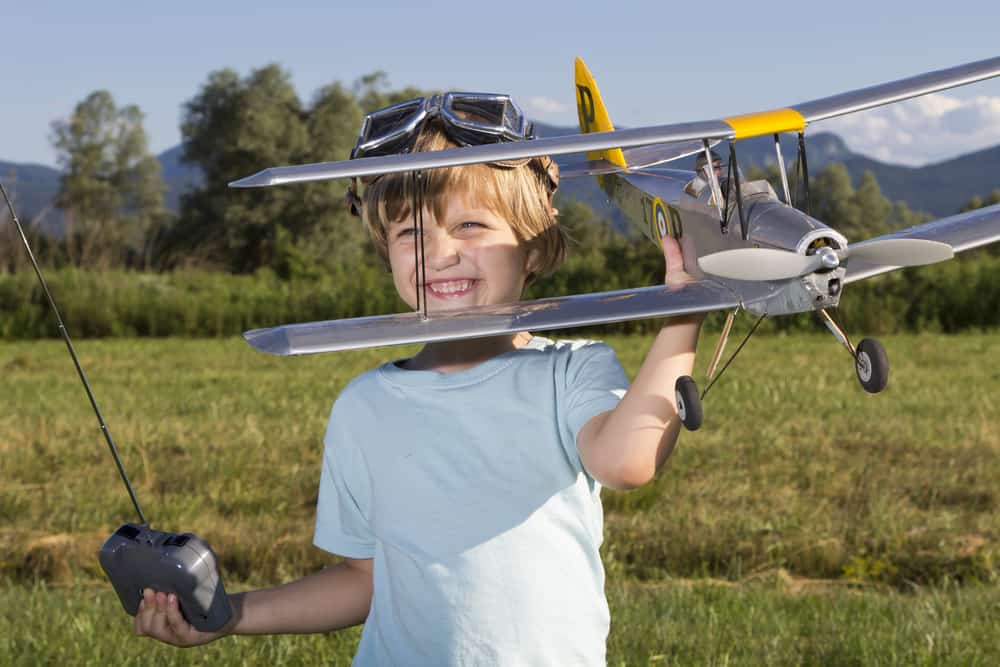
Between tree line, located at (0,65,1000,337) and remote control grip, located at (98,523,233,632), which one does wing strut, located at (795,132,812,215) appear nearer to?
remote control grip, located at (98,523,233,632)

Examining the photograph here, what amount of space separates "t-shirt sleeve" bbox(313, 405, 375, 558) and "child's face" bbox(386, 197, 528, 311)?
17.8 inches

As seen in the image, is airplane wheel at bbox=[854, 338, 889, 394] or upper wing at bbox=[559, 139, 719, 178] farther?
upper wing at bbox=[559, 139, 719, 178]

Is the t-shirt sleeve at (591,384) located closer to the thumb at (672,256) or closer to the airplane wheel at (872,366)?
the thumb at (672,256)

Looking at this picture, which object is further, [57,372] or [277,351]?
[57,372]

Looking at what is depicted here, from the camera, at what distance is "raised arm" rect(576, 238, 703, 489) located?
2.01m

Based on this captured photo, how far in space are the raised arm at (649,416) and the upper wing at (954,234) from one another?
29 cm

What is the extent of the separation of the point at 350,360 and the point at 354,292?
2154 millimetres

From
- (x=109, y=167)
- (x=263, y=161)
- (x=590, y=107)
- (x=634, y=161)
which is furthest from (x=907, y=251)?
(x=109, y=167)

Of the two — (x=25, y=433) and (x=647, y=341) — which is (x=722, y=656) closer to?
(x=25, y=433)

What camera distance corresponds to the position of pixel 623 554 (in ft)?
24.8

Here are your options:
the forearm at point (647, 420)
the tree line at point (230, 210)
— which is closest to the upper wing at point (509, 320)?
the forearm at point (647, 420)

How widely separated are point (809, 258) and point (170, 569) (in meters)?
1.50

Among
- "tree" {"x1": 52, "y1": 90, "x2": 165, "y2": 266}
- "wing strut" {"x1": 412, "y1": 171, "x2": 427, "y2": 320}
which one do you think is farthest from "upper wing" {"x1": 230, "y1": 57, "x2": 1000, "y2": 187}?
"tree" {"x1": 52, "y1": 90, "x2": 165, "y2": 266}

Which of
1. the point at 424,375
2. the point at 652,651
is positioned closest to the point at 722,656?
the point at 652,651
